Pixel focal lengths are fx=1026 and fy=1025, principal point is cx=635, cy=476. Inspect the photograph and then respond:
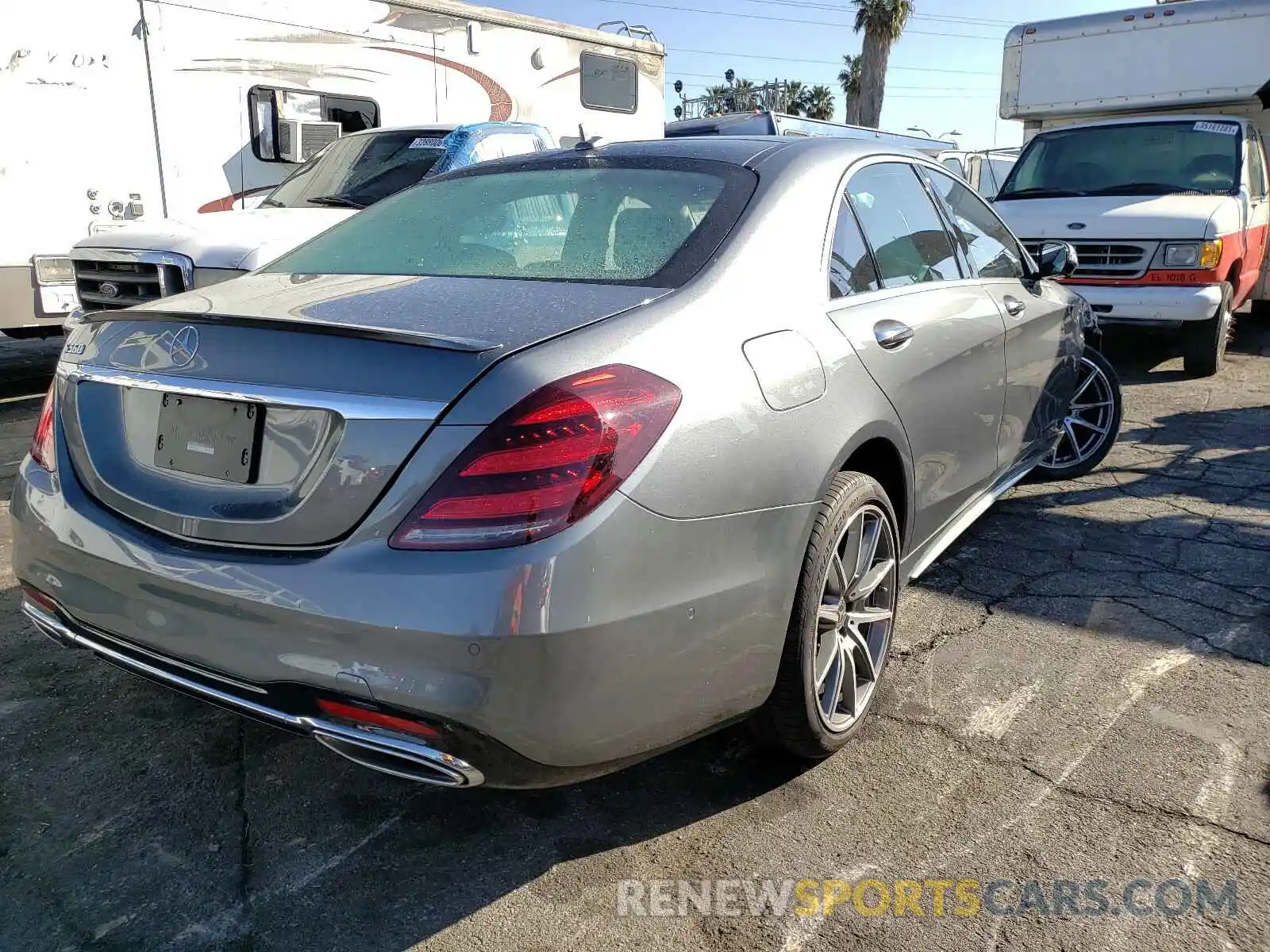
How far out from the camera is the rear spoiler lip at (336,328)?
1901 mm

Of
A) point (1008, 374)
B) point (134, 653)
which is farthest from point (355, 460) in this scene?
point (1008, 374)

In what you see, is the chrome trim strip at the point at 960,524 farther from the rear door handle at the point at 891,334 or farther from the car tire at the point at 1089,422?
the car tire at the point at 1089,422

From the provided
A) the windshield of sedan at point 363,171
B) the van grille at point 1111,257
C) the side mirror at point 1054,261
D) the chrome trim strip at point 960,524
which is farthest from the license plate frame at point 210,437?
the van grille at point 1111,257

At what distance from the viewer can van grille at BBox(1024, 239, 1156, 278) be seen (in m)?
7.63

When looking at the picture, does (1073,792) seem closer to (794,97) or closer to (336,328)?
(336,328)

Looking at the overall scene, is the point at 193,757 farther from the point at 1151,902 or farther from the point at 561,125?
the point at 561,125

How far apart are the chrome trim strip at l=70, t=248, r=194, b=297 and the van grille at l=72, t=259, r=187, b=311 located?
10 millimetres

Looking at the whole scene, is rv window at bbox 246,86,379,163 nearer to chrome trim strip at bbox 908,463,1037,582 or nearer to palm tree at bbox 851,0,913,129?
chrome trim strip at bbox 908,463,1037,582

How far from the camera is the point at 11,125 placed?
22.4ft

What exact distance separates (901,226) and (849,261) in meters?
0.53

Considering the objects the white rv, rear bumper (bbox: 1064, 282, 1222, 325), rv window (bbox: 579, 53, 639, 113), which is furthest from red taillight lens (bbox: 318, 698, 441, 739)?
rv window (bbox: 579, 53, 639, 113)

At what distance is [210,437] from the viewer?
2064 mm

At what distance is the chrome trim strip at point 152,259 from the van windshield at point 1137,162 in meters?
6.37

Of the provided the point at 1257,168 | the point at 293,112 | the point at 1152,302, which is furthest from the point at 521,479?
the point at 1257,168
